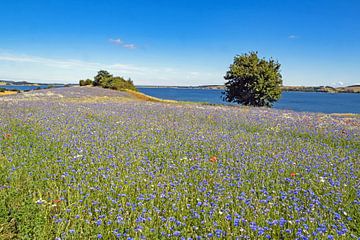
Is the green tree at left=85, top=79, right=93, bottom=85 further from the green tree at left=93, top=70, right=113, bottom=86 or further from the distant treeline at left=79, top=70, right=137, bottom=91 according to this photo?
the green tree at left=93, top=70, right=113, bottom=86

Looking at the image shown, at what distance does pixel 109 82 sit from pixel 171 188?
5165 cm

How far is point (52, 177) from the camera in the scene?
493cm

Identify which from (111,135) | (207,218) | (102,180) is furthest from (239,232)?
(111,135)

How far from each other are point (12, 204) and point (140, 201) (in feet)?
5.90

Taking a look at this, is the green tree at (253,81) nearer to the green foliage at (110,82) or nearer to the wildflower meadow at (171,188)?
the green foliage at (110,82)

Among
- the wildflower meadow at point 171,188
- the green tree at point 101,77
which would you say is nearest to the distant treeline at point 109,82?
the green tree at point 101,77

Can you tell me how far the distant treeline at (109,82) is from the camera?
168ft

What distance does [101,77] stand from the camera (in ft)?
193

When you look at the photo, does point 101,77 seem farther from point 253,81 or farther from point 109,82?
point 253,81

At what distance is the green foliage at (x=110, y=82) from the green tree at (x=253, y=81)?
75.3ft

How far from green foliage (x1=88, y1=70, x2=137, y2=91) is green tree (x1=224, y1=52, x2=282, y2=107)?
75.3 feet

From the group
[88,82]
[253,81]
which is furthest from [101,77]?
[253,81]

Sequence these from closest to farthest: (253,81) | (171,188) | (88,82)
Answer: (171,188), (253,81), (88,82)

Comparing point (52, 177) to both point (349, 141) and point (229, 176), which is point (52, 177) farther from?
point (349, 141)
